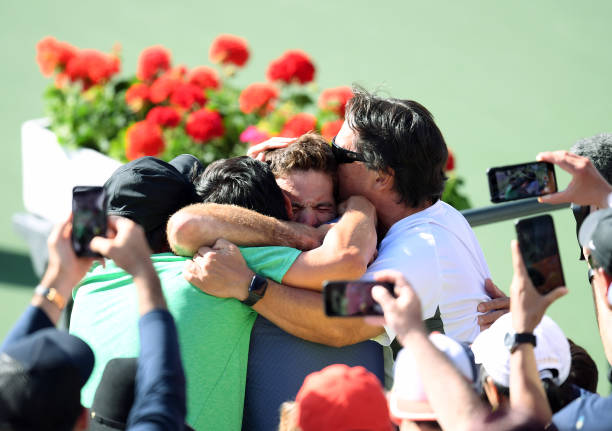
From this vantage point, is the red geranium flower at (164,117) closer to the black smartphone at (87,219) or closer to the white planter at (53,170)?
the white planter at (53,170)

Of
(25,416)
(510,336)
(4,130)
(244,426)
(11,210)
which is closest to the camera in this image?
(25,416)

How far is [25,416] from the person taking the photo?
151cm

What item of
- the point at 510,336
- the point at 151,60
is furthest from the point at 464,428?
the point at 151,60

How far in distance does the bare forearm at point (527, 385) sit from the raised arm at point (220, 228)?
871 mm

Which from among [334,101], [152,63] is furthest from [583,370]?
[152,63]

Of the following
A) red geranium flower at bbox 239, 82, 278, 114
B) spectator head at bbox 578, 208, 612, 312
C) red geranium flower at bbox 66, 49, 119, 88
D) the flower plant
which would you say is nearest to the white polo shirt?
spectator head at bbox 578, 208, 612, 312

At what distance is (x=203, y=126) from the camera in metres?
4.53

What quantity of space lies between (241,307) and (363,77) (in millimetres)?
5453

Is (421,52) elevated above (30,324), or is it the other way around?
(421,52)

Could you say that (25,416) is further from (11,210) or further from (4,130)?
(4,130)

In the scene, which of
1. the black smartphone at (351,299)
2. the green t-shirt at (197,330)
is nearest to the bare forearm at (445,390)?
the black smartphone at (351,299)

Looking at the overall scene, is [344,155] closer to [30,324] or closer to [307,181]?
[307,181]

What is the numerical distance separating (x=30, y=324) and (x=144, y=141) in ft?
9.26

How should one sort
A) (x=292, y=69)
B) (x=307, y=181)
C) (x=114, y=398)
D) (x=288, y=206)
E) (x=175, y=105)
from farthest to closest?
(x=292, y=69) < (x=175, y=105) < (x=307, y=181) < (x=288, y=206) < (x=114, y=398)
